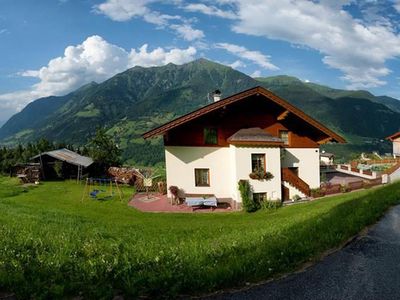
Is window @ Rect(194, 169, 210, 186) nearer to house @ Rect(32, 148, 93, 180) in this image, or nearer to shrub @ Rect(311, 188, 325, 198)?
shrub @ Rect(311, 188, 325, 198)

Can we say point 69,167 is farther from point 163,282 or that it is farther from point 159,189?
point 163,282

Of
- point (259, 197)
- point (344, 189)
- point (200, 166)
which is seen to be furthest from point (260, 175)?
point (344, 189)

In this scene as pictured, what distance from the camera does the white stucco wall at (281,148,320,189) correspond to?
1130 inches

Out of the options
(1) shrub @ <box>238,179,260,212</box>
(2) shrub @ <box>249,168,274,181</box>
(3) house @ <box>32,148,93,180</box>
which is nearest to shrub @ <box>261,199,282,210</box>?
(1) shrub @ <box>238,179,260,212</box>

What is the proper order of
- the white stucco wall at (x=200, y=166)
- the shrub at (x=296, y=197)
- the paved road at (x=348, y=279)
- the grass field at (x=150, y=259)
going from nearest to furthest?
the paved road at (x=348, y=279) < the grass field at (x=150, y=259) < the white stucco wall at (x=200, y=166) < the shrub at (x=296, y=197)

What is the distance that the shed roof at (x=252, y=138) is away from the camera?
25.2 m

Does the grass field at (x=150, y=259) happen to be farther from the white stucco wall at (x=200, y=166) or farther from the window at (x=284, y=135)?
the window at (x=284, y=135)

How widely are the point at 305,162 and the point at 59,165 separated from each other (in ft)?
93.2

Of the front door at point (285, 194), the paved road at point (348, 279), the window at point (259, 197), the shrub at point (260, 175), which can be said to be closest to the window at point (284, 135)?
the front door at point (285, 194)

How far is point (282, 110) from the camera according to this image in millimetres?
27766

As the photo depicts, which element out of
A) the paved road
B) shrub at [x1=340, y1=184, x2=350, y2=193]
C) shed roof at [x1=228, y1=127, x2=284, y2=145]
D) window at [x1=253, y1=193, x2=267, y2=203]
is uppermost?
shed roof at [x1=228, y1=127, x2=284, y2=145]

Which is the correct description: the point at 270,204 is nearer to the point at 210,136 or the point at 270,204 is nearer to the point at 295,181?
the point at 295,181

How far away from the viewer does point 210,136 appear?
88.2ft

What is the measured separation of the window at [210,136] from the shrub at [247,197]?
3795 millimetres
